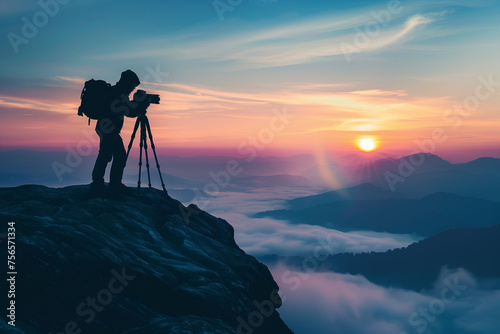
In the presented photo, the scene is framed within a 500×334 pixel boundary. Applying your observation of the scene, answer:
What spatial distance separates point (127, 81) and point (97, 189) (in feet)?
16.5

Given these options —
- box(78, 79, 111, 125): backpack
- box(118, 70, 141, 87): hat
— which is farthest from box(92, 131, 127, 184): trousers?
box(118, 70, 141, 87): hat

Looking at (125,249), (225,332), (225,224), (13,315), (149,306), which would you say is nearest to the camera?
(13,315)

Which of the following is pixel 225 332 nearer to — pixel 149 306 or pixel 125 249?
pixel 149 306

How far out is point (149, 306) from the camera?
11711 millimetres

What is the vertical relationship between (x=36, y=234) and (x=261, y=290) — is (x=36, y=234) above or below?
above

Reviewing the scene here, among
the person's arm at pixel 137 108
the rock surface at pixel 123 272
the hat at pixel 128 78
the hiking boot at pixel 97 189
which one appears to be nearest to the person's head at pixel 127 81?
the hat at pixel 128 78

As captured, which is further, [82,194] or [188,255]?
[82,194]

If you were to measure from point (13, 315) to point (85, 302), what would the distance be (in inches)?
67.9

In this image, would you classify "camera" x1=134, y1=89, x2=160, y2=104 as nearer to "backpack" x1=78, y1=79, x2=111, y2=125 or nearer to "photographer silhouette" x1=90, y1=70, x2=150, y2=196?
"photographer silhouette" x1=90, y1=70, x2=150, y2=196

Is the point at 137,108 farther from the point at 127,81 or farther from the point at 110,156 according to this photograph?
the point at 110,156

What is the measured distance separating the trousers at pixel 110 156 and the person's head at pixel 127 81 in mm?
2088

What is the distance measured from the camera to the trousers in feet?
55.5

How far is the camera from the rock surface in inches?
189

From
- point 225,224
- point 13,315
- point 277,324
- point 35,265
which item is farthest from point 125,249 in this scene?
point 225,224
